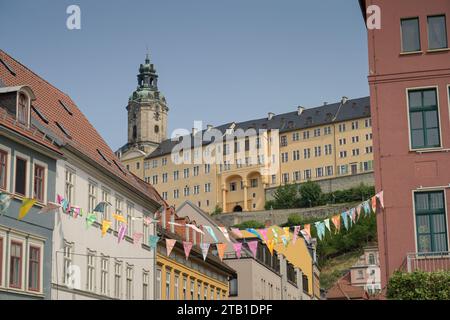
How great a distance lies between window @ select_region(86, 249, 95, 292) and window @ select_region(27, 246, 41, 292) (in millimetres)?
3650

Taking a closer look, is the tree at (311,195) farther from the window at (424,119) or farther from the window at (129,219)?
the window at (424,119)

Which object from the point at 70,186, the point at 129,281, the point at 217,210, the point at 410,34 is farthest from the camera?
the point at 217,210

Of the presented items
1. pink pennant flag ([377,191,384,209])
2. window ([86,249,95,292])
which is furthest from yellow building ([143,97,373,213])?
pink pennant flag ([377,191,384,209])

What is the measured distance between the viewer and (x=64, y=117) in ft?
110

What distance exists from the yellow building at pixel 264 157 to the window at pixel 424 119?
104 meters

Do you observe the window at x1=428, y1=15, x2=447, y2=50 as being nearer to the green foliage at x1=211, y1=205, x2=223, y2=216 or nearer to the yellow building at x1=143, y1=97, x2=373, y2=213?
the yellow building at x1=143, y1=97, x2=373, y2=213

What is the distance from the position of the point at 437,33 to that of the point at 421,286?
7580 millimetres

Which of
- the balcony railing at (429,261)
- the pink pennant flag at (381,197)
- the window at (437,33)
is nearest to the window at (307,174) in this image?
the window at (437,33)

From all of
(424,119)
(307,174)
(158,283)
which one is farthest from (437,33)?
(307,174)

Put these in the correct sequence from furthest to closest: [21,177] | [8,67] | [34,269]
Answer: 1. [8,67]
2. [34,269]
3. [21,177]

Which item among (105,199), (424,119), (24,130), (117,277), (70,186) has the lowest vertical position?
(117,277)

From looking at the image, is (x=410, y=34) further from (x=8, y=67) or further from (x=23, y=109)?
(x=8, y=67)

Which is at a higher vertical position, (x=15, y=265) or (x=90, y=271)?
(x=90, y=271)
